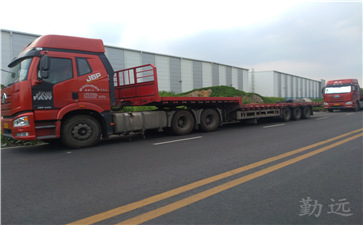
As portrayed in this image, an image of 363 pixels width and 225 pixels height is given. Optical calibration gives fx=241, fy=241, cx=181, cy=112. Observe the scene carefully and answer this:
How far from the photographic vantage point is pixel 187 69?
104ft

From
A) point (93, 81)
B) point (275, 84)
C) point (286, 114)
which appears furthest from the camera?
point (275, 84)

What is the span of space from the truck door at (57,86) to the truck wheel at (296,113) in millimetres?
11817

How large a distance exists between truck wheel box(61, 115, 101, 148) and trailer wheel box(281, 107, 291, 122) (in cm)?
1000

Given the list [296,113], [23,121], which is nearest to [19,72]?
[23,121]

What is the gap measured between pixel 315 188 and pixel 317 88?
8459 cm

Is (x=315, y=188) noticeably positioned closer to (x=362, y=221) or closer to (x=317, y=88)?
(x=362, y=221)

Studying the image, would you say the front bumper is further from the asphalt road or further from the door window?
the door window

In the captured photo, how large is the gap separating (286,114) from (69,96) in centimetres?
1123

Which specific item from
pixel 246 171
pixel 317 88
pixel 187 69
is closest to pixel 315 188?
pixel 246 171

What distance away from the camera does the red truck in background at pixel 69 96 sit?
5938mm

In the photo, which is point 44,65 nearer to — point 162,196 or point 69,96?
point 69,96

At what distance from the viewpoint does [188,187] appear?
340 centimetres

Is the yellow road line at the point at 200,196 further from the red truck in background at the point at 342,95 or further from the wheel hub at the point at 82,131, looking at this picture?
the red truck in background at the point at 342,95

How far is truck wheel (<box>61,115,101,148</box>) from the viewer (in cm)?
644
